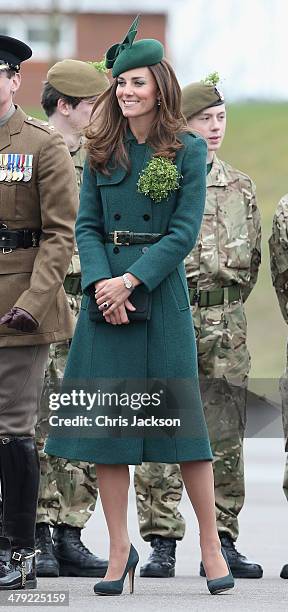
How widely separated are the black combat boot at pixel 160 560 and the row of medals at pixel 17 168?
1.92 metres

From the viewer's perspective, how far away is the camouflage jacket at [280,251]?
28.6 ft

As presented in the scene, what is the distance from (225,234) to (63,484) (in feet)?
4.29

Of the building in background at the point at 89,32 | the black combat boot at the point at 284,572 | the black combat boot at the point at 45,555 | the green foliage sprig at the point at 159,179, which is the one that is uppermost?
the building in background at the point at 89,32

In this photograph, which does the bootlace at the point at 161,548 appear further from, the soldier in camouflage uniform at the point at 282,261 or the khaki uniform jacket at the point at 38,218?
the khaki uniform jacket at the point at 38,218

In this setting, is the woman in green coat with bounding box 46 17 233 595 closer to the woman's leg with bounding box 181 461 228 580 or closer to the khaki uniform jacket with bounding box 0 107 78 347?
the woman's leg with bounding box 181 461 228 580

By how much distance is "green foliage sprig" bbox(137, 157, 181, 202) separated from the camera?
732 centimetres

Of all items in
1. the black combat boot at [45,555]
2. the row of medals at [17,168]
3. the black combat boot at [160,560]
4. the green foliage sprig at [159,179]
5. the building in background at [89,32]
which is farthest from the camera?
the building in background at [89,32]

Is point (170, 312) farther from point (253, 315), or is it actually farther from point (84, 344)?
point (253, 315)

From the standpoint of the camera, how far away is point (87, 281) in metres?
7.37

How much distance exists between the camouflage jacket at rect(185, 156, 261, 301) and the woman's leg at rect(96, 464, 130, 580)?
5.00 feet

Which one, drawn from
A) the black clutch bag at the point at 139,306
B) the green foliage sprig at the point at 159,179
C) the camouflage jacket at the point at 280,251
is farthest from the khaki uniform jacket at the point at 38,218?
the camouflage jacket at the point at 280,251

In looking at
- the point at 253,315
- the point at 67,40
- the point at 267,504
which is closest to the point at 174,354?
the point at 267,504

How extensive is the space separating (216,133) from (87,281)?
1.68 meters

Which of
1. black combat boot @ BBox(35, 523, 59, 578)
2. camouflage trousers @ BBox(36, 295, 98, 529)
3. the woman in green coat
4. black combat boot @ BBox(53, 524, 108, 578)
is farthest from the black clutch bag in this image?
black combat boot @ BBox(53, 524, 108, 578)
